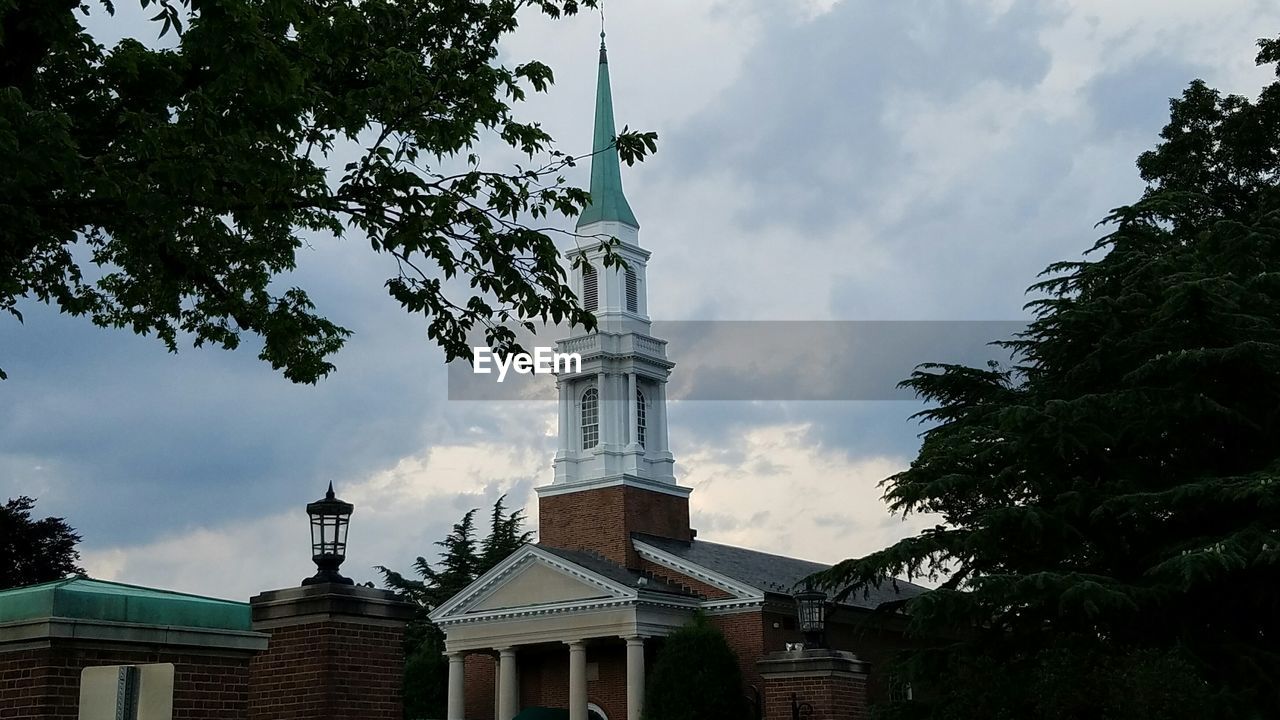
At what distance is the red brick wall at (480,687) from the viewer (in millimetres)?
45938

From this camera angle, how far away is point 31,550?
3584 centimetres

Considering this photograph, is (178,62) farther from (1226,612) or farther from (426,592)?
(426,592)

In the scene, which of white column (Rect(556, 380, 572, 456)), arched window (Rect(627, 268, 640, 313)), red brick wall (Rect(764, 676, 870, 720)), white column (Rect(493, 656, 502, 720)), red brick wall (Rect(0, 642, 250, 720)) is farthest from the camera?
arched window (Rect(627, 268, 640, 313))

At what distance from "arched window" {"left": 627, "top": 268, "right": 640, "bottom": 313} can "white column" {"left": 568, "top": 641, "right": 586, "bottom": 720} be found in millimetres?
12435

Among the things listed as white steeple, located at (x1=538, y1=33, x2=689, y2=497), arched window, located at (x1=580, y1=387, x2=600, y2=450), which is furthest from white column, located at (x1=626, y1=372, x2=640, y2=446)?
arched window, located at (x1=580, y1=387, x2=600, y2=450)

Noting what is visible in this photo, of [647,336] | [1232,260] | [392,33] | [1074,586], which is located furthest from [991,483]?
[647,336]

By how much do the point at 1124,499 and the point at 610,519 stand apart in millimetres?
24662

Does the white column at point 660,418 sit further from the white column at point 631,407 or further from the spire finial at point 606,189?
the spire finial at point 606,189

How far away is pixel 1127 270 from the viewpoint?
26.2 metres

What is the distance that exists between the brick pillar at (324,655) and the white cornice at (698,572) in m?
29.9

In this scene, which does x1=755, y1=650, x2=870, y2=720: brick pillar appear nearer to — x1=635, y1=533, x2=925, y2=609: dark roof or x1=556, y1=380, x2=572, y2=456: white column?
x1=635, y1=533, x2=925, y2=609: dark roof

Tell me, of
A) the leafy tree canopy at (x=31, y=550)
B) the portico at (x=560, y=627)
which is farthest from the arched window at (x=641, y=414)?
the leafy tree canopy at (x=31, y=550)

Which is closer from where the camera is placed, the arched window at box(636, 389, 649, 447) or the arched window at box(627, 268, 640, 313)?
the arched window at box(636, 389, 649, 447)

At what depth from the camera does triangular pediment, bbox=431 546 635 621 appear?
134ft
